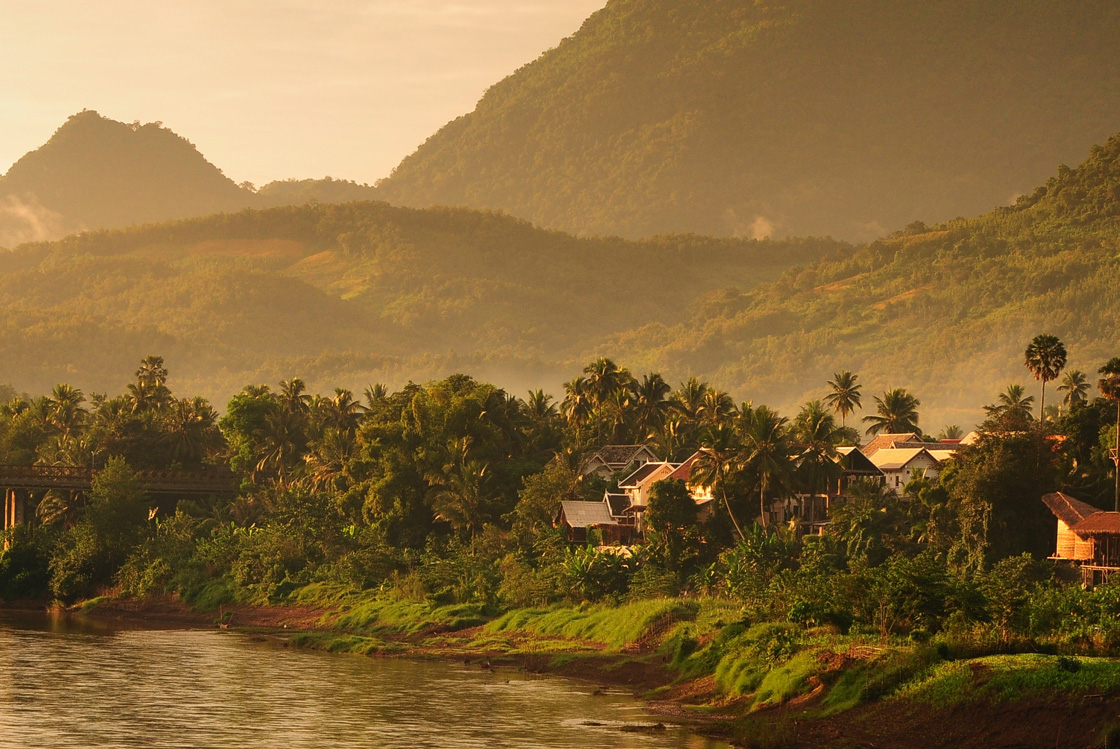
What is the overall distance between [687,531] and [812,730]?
171 ft

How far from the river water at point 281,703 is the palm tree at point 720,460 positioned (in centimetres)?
2985

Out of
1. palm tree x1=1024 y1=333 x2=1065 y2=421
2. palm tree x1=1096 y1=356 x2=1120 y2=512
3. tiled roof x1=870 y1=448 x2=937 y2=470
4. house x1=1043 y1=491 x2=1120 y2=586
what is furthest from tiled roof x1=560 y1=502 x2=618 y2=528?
palm tree x1=1096 y1=356 x2=1120 y2=512

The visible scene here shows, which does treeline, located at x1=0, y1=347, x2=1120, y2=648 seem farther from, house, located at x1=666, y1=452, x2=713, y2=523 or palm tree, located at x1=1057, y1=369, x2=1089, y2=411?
palm tree, located at x1=1057, y1=369, x2=1089, y2=411

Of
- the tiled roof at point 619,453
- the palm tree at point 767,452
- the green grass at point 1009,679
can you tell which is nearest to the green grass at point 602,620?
the palm tree at point 767,452

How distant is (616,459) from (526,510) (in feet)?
86.7

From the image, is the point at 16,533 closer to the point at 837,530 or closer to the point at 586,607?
the point at 586,607

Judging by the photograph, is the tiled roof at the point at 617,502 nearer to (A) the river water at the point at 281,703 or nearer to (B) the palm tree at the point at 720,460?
(B) the palm tree at the point at 720,460

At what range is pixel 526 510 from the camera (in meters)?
120

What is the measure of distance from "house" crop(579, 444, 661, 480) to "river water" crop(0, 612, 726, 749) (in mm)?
51736

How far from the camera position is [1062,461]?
101750 millimetres

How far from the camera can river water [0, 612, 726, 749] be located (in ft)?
196

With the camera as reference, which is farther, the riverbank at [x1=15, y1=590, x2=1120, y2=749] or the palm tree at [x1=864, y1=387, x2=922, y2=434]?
the palm tree at [x1=864, y1=387, x2=922, y2=434]

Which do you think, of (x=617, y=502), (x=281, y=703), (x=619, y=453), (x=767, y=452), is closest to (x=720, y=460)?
(x=767, y=452)

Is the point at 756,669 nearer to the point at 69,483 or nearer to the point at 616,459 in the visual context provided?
the point at 616,459
